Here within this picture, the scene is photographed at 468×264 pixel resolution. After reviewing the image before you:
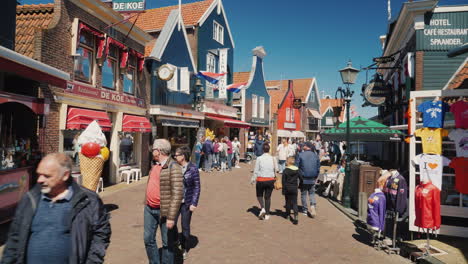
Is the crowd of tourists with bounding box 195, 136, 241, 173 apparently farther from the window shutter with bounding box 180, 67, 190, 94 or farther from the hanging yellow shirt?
A: the hanging yellow shirt

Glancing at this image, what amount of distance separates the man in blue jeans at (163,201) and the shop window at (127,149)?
944 centimetres

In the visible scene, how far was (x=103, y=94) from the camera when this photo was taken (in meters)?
11.7

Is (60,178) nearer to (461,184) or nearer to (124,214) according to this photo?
(124,214)

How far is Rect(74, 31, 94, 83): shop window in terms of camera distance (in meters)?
10.6

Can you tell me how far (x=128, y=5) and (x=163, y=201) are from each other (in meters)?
10.2

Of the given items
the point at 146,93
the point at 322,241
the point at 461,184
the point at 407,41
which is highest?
the point at 407,41

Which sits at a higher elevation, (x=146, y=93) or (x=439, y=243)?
(x=146, y=93)

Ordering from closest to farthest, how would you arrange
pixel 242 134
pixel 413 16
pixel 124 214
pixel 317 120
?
pixel 124 214, pixel 413 16, pixel 242 134, pixel 317 120

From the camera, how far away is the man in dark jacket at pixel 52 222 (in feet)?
8.14

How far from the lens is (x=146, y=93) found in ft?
48.9

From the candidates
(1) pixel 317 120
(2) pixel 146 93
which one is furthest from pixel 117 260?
(1) pixel 317 120

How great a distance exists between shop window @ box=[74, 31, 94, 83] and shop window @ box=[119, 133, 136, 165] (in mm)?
2907

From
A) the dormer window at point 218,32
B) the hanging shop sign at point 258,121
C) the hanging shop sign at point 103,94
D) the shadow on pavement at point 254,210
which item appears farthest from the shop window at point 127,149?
the hanging shop sign at point 258,121

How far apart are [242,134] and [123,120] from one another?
555 inches
